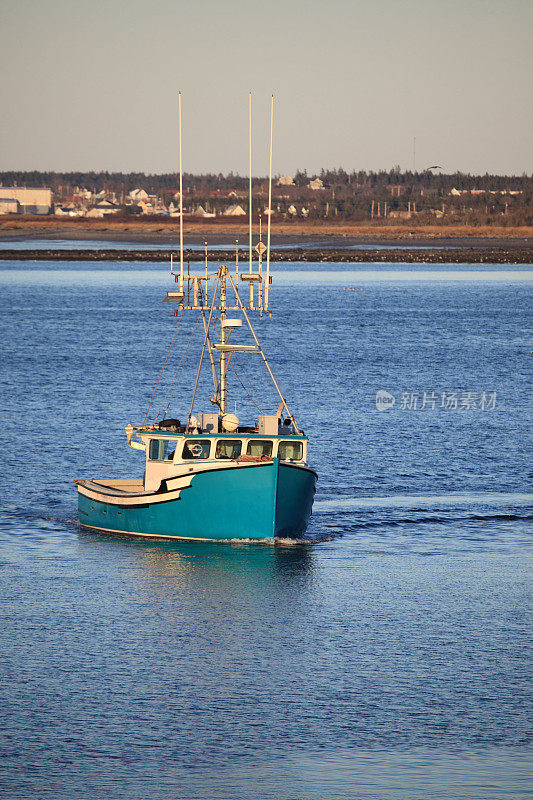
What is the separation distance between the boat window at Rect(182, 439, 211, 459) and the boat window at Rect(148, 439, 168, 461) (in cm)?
99

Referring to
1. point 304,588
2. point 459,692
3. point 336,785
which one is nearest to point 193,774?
point 336,785

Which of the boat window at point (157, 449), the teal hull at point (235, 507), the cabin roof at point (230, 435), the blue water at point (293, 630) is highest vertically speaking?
the cabin roof at point (230, 435)

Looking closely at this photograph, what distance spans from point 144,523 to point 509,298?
457 ft

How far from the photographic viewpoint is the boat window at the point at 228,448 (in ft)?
122

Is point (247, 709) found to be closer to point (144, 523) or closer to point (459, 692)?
point (459, 692)

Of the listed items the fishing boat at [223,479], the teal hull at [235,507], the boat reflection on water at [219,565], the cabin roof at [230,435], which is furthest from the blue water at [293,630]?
A: the cabin roof at [230,435]

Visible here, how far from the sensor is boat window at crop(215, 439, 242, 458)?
122 feet

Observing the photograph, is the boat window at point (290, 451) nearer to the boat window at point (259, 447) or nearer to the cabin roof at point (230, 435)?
the cabin roof at point (230, 435)

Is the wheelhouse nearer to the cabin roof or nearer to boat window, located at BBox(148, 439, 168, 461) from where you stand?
the cabin roof

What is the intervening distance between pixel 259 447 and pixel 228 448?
0.95 m

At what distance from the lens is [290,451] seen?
122 feet

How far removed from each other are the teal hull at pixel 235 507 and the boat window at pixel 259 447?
1330mm

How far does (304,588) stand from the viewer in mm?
34469

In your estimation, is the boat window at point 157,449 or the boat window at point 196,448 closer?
the boat window at point 196,448
